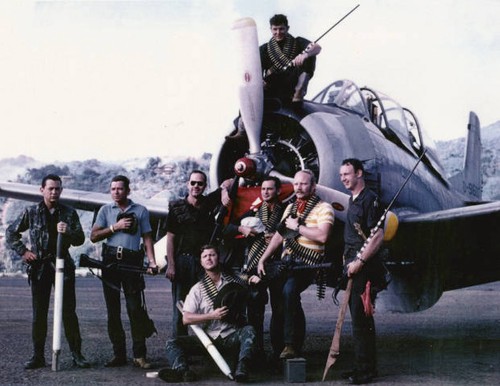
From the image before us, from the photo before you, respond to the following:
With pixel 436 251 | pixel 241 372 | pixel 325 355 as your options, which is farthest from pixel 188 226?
pixel 436 251

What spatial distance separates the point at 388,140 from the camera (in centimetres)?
870

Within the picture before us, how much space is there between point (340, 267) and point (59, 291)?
2.23 m

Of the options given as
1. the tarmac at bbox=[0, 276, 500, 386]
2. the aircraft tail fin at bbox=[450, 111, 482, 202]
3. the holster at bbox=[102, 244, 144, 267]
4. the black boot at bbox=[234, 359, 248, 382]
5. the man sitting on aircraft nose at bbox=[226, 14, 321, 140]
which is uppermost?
the man sitting on aircraft nose at bbox=[226, 14, 321, 140]

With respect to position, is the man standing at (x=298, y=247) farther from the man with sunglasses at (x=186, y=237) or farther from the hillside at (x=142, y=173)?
the hillside at (x=142, y=173)

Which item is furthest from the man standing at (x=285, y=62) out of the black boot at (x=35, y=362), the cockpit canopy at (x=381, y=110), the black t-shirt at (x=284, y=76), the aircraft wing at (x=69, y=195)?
the black boot at (x=35, y=362)

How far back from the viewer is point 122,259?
601cm

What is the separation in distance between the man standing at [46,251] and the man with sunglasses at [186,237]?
773mm

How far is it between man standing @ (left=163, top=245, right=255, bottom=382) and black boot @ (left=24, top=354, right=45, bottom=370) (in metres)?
1.12

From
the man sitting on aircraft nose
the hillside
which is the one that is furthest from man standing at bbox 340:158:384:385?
the hillside

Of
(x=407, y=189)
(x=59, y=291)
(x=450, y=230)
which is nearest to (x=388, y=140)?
(x=407, y=189)

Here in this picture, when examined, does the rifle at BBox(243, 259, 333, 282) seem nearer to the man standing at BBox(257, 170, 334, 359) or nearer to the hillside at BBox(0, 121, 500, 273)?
the man standing at BBox(257, 170, 334, 359)

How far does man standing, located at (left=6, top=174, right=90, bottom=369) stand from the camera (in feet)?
19.4

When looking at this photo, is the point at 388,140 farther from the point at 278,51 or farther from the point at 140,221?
the point at 140,221

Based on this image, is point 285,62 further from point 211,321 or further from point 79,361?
point 79,361
